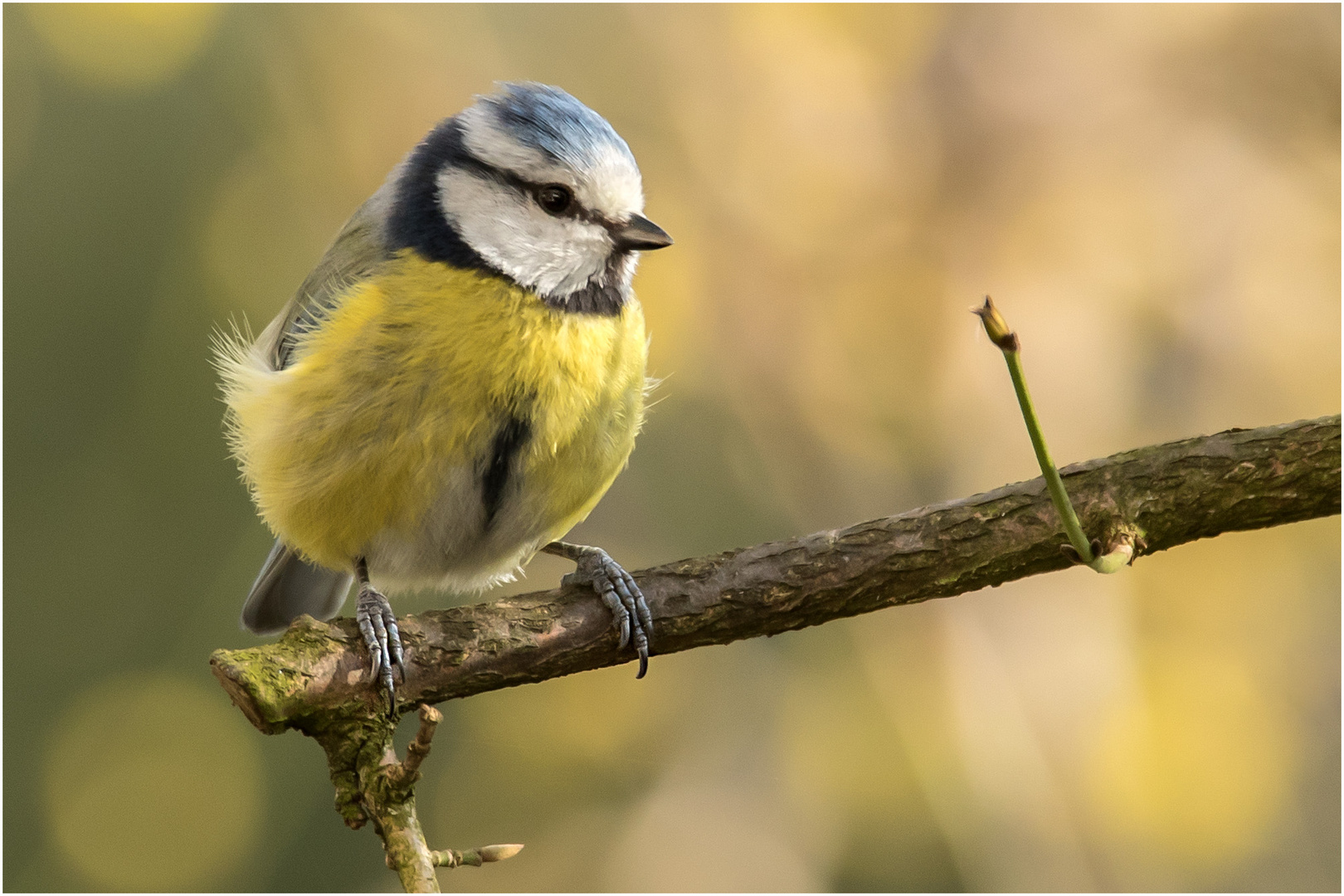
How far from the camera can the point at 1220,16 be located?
3082 millimetres

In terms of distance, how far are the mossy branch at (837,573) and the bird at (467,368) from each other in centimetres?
8

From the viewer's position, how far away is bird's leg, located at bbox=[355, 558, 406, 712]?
53.7 inches

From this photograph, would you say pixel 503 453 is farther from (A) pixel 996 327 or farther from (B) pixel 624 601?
(A) pixel 996 327

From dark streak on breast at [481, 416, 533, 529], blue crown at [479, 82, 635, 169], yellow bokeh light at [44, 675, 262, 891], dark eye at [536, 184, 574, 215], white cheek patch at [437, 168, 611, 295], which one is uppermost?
blue crown at [479, 82, 635, 169]

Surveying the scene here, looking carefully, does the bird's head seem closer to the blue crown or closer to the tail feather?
the blue crown

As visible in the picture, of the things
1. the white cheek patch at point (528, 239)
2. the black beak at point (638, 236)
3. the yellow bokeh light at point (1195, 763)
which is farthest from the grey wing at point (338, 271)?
the yellow bokeh light at point (1195, 763)

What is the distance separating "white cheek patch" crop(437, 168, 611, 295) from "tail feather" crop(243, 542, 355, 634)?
0.74 metres

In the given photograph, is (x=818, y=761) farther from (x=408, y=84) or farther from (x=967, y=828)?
(x=408, y=84)

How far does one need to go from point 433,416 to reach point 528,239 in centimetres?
32

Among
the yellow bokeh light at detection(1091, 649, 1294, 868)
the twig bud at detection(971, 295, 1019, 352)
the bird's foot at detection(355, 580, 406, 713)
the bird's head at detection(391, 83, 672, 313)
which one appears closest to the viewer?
the twig bud at detection(971, 295, 1019, 352)

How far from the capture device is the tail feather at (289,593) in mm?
2105

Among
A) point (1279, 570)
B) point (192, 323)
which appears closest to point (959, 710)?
point (1279, 570)

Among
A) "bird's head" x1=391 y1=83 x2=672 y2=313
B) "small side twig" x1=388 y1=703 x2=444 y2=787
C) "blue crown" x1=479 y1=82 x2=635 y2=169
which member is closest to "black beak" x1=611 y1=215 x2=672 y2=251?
"bird's head" x1=391 y1=83 x2=672 y2=313

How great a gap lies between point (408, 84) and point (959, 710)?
7.45ft
